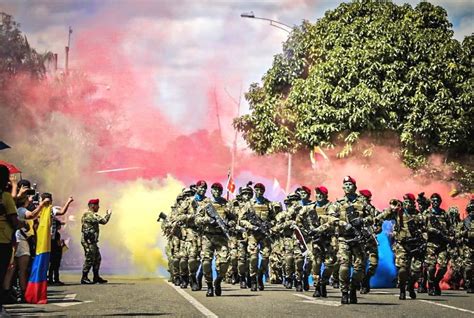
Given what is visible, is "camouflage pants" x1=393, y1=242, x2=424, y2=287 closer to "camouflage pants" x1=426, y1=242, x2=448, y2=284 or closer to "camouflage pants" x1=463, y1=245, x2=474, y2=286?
"camouflage pants" x1=426, y1=242, x2=448, y2=284

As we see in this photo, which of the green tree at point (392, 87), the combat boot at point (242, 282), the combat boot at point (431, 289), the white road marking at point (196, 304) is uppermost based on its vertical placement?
the green tree at point (392, 87)

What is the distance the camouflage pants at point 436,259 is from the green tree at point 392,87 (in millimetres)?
15838

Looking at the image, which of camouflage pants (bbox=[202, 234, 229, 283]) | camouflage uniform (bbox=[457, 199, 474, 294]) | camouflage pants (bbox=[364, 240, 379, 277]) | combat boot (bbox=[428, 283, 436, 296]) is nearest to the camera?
camouflage pants (bbox=[202, 234, 229, 283])

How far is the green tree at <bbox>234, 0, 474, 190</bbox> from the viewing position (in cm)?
3822

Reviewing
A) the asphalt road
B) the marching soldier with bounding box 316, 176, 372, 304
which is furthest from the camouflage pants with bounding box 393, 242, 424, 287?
the marching soldier with bounding box 316, 176, 372, 304

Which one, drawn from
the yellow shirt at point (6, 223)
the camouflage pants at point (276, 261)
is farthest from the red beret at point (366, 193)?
the yellow shirt at point (6, 223)

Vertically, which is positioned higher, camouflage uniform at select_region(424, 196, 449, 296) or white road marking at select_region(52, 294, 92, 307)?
camouflage uniform at select_region(424, 196, 449, 296)

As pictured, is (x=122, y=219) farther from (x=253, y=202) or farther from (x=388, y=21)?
(x=253, y=202)

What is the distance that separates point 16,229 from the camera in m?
13.4

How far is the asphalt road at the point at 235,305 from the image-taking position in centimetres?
1578

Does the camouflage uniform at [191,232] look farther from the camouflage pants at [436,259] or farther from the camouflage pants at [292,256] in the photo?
the camouflage pants at [436,259]

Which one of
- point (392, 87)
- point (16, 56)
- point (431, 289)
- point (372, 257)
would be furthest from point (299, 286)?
point (16, 56)

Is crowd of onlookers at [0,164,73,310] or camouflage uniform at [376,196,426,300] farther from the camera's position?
camouflage uniform at [376,196,426,300]

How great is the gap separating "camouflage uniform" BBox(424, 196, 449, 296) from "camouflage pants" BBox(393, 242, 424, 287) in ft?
4.40
